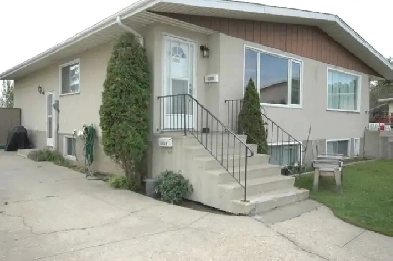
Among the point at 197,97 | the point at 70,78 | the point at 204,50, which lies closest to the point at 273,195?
the point at 197,97

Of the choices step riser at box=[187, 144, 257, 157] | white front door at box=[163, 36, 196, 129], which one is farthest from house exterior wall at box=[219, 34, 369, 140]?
step riser at box=[187, 144, 257, 157]

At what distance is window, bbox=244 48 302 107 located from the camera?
27.8ft

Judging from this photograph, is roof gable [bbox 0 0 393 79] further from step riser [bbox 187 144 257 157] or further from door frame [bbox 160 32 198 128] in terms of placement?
step riser [bbox 187 144 257 157]

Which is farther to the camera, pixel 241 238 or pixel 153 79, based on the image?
pixel 153 79

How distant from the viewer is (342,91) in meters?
12.3

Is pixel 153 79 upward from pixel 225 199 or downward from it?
upward

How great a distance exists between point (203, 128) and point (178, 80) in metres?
1.19

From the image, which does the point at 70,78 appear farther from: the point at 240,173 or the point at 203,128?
the point at 240,173

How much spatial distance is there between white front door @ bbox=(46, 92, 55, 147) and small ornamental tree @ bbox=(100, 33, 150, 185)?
572cm

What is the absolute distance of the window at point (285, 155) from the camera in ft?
30.2

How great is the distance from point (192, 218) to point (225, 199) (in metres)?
0.66

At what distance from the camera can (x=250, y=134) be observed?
763cm

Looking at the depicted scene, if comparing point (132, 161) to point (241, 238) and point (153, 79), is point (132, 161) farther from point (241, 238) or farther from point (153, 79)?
point (241, 238)

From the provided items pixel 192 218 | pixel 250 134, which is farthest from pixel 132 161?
pixel 250 134
